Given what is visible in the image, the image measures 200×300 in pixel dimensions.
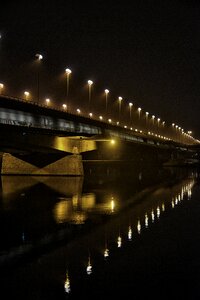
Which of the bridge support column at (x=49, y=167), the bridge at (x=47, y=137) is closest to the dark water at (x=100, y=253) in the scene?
the bridge at (x=47, y=137)

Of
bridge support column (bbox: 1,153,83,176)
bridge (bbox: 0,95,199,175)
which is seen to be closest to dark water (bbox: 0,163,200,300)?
bridge (bbox: 0,95,199,175)

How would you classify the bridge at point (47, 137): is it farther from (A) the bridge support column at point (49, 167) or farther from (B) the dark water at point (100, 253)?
(B) the dark water at point (100, 253)

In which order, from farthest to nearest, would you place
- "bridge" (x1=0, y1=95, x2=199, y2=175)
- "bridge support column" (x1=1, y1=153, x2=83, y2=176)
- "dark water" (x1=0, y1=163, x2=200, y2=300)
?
"bridge support column" (x1=1, y1=153, x2=83, y2=176) → "bridge" (x1=0, y1=95, x2=199, y2=175) → "dark water" (x1=0, y1=163, x2=200, y2=300)

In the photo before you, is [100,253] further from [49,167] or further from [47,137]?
[49,167]

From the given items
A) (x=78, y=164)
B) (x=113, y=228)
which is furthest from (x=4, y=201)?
(x=78, y=164)

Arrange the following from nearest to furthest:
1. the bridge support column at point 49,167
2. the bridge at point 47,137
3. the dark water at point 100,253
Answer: the dark water at point 100,253 → the bridge at point 47,137 → the bridge support column at point 49,167

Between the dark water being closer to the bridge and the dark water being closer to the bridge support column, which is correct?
the bridge

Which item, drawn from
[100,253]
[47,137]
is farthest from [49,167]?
[100,253]

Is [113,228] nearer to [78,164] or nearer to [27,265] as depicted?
[27,265]

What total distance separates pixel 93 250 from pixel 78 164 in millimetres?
53768

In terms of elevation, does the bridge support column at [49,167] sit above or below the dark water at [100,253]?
above

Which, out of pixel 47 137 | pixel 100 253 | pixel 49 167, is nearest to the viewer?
pixel 100 253

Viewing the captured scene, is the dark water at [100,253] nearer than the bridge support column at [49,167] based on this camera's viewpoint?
Yes

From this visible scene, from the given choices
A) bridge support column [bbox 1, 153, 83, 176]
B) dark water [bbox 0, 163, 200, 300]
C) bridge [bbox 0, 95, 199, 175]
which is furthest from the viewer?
bridge support column [bbox 1, 153, 83, 176]
